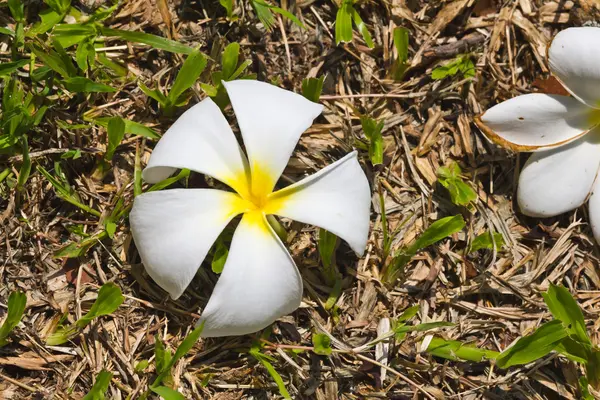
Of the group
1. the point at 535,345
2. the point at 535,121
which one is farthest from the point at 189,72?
the point at 535,345

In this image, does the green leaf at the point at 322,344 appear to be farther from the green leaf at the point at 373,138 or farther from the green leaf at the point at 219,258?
the green leaf at the point at 373,138

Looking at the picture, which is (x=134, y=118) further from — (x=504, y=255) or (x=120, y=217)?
(x=504, y=255)

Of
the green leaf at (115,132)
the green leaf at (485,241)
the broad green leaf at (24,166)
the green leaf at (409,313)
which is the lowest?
the green leaf at (409,313)

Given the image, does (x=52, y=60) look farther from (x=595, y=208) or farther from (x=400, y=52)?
(x=595, y=208)

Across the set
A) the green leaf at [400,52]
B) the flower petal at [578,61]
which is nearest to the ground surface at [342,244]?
the green leaf at [400,52]

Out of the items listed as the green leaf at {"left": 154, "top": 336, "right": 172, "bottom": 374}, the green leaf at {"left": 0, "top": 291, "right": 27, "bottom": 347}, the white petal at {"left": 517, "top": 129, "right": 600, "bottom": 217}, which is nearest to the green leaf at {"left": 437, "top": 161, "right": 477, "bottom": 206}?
the white petal at {"left": 517, "top": 129, "right": 600, "bottom": 217}

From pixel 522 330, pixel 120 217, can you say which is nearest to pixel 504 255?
pixel 522 330

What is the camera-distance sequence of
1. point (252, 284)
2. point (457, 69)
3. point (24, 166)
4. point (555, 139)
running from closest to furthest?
1. point (252, 284)
2. point (24, 166)
3. point (555, 139)
4. point (457, 69)
